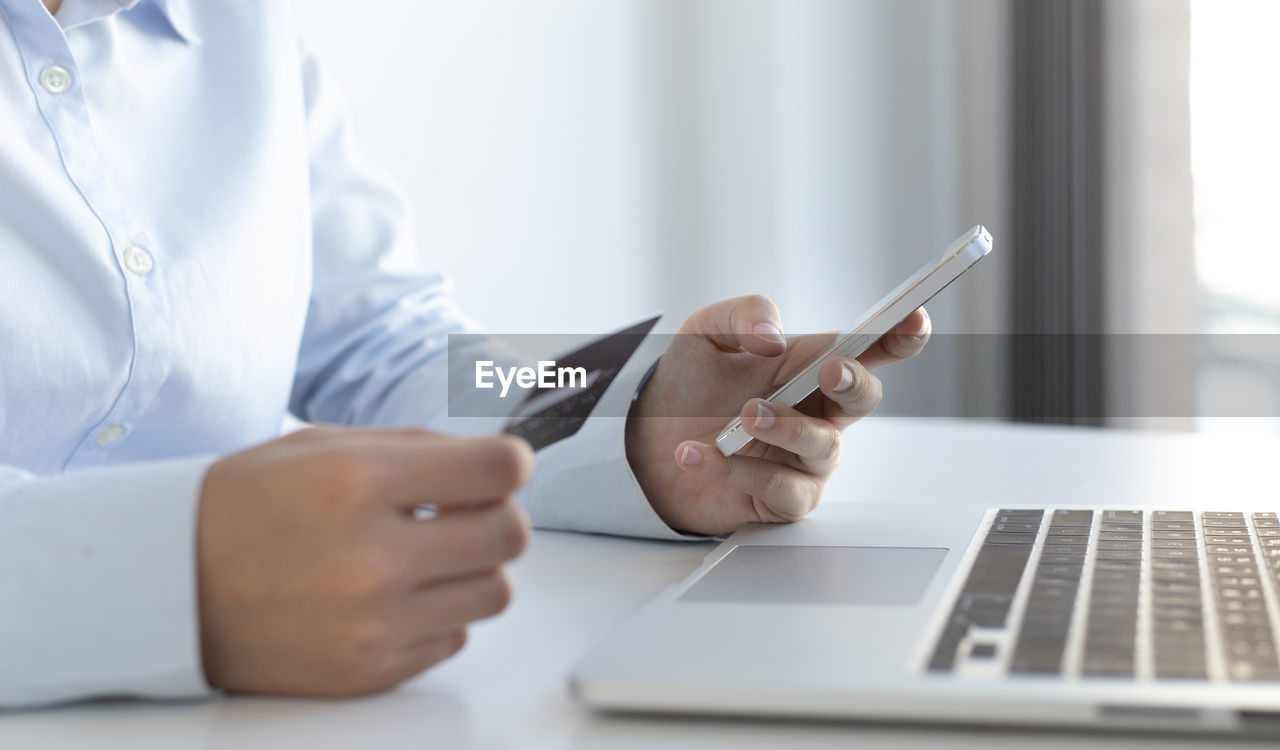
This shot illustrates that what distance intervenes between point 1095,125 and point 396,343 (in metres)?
2.25

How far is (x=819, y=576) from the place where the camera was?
515 millimetres

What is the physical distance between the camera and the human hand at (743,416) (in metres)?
0.63

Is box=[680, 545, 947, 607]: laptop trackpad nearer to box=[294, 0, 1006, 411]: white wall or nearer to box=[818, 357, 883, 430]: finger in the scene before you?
box=[818, 357, 883, 430]: finger

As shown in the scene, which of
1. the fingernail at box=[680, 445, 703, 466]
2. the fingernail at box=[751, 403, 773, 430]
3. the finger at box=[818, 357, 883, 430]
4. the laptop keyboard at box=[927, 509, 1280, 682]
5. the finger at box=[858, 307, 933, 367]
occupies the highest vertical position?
the finger at box=[858, 307, 933, 367]

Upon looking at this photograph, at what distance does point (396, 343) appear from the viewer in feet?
3.13

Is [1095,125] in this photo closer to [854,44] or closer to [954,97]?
[954,97]

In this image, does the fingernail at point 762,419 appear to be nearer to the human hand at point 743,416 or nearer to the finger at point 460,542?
the human hand at point 743,416

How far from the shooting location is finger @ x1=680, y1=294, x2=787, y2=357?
2.14ft

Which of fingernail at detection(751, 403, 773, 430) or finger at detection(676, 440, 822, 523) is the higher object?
fingernail at detection(751, 403, 773, 430)

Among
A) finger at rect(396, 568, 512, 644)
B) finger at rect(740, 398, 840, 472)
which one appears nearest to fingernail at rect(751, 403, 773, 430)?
finger at rect(740, 398, 840, 472)

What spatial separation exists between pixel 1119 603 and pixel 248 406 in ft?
1.87

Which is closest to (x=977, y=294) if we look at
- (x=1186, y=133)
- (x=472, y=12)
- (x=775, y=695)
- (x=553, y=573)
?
(x=1186, y=133)
